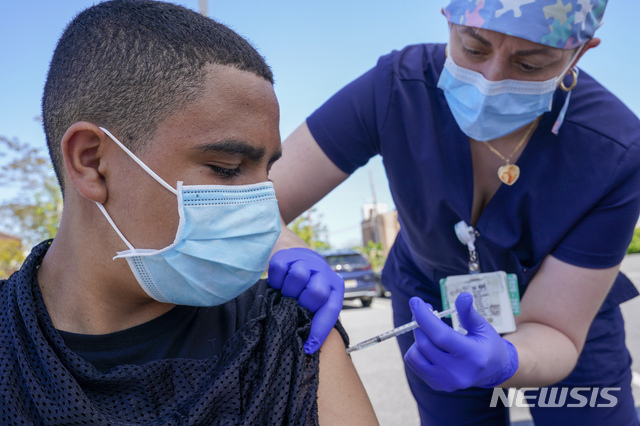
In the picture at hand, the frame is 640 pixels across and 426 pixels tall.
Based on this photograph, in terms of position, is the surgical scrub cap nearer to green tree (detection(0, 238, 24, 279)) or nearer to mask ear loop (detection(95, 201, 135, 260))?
mask ear loop (detection(95, 201, 135, 260))

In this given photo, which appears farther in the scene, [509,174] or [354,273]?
[354,273]

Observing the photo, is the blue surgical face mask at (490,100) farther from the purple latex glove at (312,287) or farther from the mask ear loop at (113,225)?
the mask ear loop at (113,225)

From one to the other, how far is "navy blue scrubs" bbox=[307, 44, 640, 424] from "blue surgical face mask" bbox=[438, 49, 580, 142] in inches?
2.4

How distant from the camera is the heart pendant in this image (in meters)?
1.77

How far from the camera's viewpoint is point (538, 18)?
150 cm

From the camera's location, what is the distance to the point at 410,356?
159 cm

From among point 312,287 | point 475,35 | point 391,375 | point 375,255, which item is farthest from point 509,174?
point 375,255

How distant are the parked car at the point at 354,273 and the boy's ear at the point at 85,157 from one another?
9.25 metres

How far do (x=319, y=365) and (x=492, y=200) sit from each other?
86cm

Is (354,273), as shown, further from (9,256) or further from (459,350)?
(459,350)

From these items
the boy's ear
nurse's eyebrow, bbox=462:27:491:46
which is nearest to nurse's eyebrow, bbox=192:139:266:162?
the boy's ear

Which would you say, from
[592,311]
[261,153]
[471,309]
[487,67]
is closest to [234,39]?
[261,153]

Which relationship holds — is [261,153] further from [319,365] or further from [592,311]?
[592,311]

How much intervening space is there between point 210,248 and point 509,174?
1.02 metres
